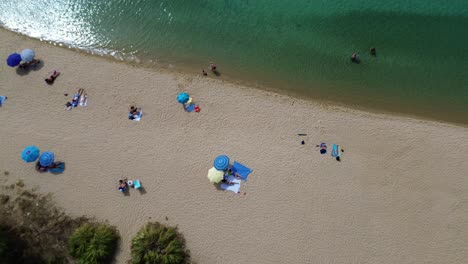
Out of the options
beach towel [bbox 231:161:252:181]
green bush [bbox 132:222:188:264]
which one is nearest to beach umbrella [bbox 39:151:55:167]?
green bush [bbox 132:222:188:264]

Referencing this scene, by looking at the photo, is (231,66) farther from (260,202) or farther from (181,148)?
(260,202)

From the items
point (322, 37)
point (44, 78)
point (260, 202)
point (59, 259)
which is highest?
point (322, 37)

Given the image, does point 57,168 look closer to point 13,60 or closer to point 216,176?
point 13,60

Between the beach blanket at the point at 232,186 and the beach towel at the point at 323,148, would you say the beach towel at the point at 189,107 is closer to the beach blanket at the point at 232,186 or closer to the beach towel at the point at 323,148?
the beach blanket at the point at 232,186

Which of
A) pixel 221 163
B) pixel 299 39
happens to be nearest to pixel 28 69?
pixel 221 163

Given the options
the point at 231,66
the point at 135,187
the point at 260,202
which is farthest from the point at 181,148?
the point at 231,66

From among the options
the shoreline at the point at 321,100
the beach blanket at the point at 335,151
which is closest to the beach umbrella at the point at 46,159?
the shoreline at the point at 321,100

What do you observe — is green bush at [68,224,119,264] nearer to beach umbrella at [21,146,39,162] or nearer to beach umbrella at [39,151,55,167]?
beach umbrella at [39,151,55,167]
